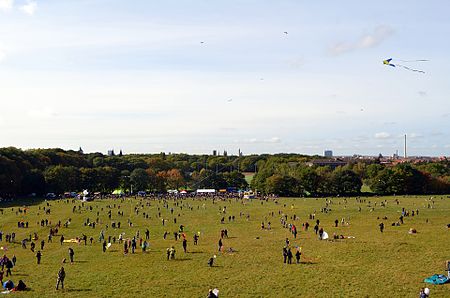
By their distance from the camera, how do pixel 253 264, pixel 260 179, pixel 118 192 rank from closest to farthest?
pixel 253 264, pixel 260 179, pixel 118 192

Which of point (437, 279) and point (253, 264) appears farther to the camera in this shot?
point (253, 264)

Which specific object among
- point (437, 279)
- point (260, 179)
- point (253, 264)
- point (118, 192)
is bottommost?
point (118, 192)

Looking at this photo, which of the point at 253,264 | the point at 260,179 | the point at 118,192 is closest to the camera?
the point at 253,264

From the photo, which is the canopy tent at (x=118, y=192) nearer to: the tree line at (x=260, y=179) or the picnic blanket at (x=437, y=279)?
the tree line at (x=260, y=179)

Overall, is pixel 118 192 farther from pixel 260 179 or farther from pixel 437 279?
pixel 437 279

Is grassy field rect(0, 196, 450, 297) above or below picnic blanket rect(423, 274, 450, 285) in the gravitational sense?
below

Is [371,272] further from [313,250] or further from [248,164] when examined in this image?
[248,164]

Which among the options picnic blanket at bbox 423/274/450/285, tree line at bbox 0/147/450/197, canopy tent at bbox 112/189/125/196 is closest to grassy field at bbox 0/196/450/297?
picnic blanket at bbox 423/274/450/285

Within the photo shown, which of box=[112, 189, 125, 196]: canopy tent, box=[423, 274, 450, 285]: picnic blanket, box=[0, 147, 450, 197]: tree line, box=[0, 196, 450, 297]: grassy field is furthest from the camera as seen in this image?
box=[112, 189, 125, 196]: canopy tent

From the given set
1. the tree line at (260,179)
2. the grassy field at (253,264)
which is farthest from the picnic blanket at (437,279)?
the tree line at (260,179)

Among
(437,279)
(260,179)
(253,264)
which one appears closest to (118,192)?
(260,179)

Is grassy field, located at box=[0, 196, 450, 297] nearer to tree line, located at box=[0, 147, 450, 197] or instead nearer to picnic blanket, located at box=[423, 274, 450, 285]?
picnic blanket, located at box=[423, 274, 450, 285]

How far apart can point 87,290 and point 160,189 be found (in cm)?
8532

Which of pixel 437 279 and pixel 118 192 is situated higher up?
pixel 437 279
